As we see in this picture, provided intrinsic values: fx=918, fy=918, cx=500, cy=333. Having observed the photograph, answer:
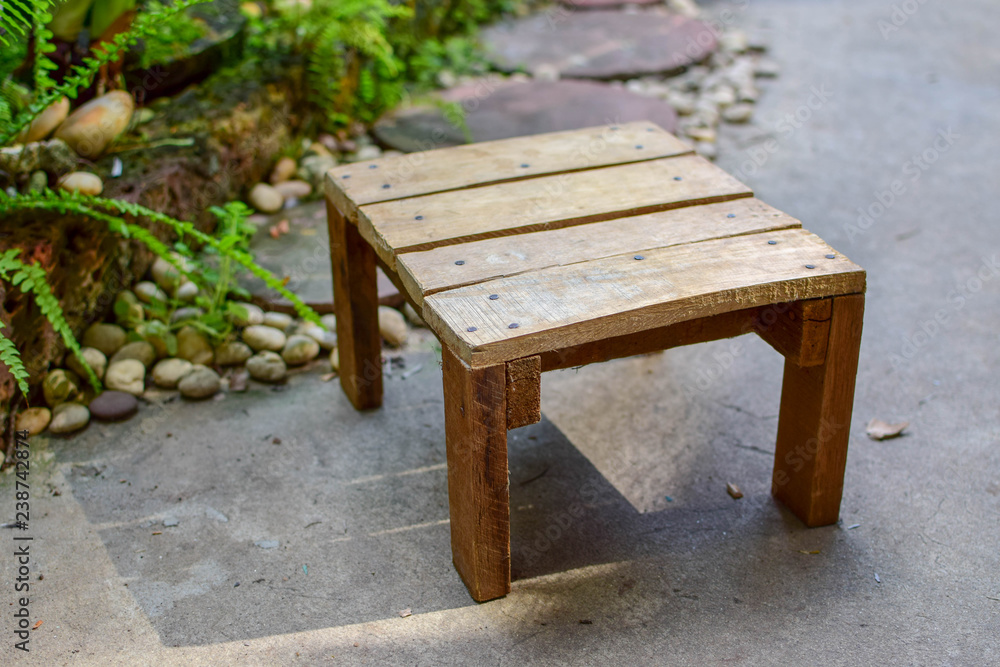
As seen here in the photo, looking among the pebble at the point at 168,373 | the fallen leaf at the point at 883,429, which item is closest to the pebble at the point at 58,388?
the pebble at the point at 168,373

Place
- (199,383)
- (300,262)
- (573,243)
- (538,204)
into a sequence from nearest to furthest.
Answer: (573,243), (538,204), (199,383), (300,262)

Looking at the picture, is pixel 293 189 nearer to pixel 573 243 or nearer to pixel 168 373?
pixel 168 373

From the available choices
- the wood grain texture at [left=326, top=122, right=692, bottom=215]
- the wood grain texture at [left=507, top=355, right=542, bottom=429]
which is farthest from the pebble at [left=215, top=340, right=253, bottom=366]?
the wood grain texture at [left=507, top=355, right=542, bottom=429]

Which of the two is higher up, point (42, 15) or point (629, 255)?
point (42, 15)

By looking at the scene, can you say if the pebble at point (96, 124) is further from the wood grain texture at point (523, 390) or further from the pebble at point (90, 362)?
the wood grain texture at point (523, 390)

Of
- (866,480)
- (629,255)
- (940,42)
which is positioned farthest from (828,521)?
(940,42)

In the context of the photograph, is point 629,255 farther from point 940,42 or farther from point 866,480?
point 940,42

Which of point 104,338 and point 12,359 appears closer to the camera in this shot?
point 12,359

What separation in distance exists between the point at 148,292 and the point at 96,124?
57cm

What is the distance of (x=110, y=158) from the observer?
10.1ft

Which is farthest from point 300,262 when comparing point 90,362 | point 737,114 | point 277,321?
point 737,114

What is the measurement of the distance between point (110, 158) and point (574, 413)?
177cm

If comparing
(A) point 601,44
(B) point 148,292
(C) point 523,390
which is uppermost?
(C) point 523,390

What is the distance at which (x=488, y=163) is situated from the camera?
2.52 metres
